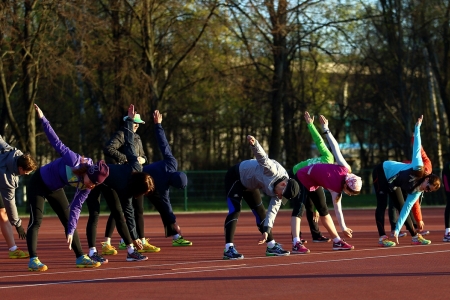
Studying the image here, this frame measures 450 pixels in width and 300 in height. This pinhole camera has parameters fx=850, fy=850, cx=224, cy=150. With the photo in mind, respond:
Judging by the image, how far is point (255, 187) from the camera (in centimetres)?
1173

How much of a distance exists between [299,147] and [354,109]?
3.91 metres

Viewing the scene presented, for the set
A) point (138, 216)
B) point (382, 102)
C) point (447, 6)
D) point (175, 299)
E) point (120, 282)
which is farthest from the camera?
point (382, 102)

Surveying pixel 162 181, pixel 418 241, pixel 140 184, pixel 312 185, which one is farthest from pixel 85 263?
pixel 418 241

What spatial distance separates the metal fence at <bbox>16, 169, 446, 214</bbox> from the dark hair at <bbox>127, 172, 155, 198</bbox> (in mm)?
20718

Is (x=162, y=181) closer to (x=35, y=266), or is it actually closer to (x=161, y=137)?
(x=161, y=137)

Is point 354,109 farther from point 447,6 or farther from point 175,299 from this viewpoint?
point 175,299

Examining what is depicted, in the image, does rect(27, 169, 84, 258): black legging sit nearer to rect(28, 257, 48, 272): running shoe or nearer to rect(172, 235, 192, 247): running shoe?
rect(28, 257, 48, 272): running shoe

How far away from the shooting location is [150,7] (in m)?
33.2

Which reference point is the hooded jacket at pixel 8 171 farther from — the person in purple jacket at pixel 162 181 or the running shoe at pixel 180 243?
the running shoe at pixel 180 243

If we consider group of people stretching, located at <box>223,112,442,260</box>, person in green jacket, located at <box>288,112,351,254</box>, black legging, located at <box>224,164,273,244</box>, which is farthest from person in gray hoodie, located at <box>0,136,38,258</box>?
person in green jacket, located at <box>288,112,351,254</box>

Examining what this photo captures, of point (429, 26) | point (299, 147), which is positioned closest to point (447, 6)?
point (429, 26)

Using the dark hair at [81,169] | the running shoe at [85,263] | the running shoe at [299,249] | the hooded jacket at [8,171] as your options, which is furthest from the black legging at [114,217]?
the running shoe at [299,249]

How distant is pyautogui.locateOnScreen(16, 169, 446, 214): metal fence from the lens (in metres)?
32.8

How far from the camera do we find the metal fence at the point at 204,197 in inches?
1292
